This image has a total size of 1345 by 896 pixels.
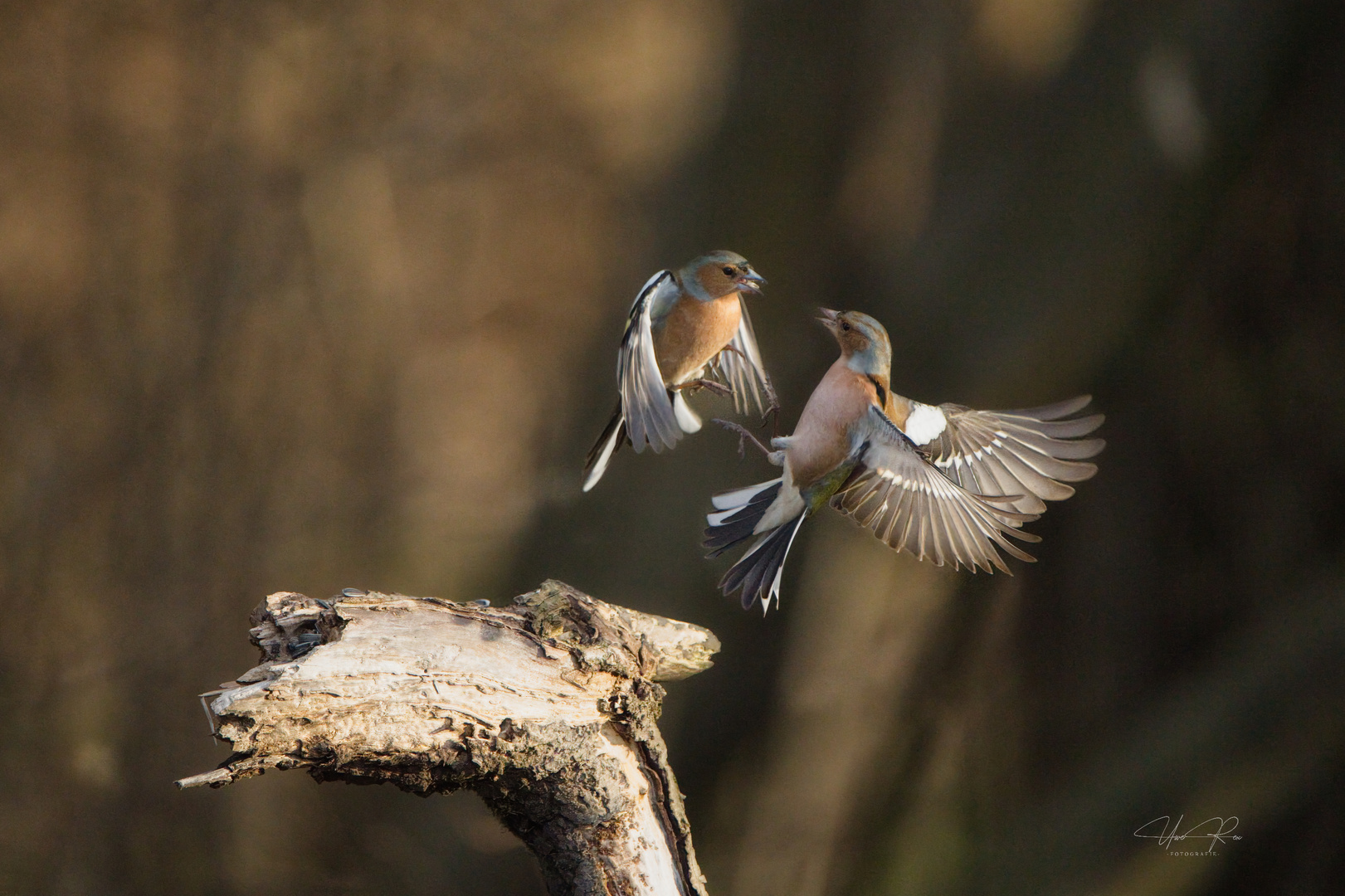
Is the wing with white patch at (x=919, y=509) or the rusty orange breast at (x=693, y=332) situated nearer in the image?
the wing with white patch at (x=919, y=509)

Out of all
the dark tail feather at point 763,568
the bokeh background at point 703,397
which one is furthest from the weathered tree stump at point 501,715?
the bokeh background at point 703,397

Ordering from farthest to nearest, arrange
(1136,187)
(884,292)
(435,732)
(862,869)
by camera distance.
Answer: (862,869)
(884,292)
(1136,187)
(435,732)

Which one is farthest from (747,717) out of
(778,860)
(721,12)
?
(721,12)

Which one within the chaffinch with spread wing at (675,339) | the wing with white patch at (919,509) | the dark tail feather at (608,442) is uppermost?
the chaffinch with spread wing at (675,339)

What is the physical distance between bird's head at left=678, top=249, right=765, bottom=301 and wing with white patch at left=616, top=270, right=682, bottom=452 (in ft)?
0.17

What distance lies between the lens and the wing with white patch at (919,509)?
1040 mm

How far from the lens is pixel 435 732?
0.95 meters

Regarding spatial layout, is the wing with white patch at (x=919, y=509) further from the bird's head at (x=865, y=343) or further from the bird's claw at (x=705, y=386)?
the bird's claw at (x=705, y=386)

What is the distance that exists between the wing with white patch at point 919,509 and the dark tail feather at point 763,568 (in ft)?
0.42

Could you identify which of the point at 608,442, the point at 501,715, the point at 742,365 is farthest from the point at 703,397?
the point at 501,715

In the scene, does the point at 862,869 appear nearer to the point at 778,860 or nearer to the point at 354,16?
the point at 778,860

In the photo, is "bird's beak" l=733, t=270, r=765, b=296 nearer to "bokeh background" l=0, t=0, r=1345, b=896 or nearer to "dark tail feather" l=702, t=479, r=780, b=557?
"dark tail feather" l=702, t=479, r=780, b=557

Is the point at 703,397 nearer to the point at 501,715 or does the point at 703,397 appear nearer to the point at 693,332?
the point at 693,332

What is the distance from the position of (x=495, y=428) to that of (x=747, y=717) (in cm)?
79
